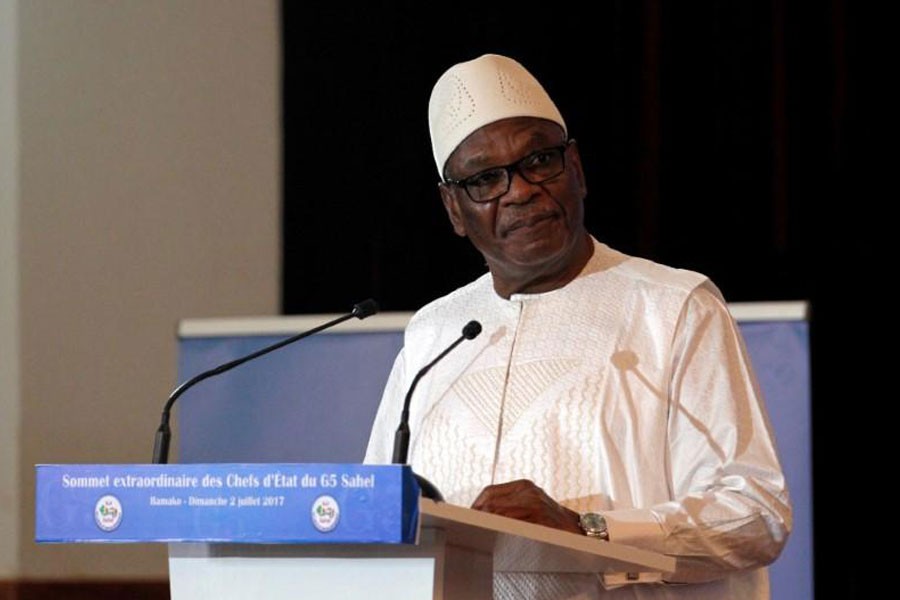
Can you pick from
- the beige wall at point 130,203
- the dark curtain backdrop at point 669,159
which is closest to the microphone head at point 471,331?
the dark curtain backdrop at point 669,159

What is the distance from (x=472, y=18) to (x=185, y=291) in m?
1.46

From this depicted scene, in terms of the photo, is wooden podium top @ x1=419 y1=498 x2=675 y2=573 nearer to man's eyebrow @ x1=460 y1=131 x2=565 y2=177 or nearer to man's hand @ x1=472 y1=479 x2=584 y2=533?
man's hand @ x1=472 y1=479 x2=584 y2=533

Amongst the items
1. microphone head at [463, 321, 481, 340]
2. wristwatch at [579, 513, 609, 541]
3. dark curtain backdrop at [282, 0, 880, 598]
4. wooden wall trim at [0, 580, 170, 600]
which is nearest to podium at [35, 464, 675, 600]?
wristwatch at [579, 513, 609, 541]

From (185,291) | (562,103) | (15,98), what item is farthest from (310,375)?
(15,98)

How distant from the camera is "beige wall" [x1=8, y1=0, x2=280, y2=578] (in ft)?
18.7

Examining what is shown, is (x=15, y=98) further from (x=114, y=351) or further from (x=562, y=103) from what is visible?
(x=562, y=103)

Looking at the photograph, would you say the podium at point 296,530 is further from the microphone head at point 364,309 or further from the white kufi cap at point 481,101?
the white kufi cap at point 481,101

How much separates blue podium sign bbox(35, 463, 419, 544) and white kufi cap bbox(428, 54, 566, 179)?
1208mm

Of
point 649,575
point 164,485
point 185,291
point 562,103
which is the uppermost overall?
point 562,103

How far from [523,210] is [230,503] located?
111 centimetres

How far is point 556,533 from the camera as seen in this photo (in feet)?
7.19

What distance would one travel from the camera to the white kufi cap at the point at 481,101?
3.11 metres

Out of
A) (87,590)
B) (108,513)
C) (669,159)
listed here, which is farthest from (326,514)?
(87,590)

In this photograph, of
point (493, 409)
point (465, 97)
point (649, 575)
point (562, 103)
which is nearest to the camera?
point (649, 575)
